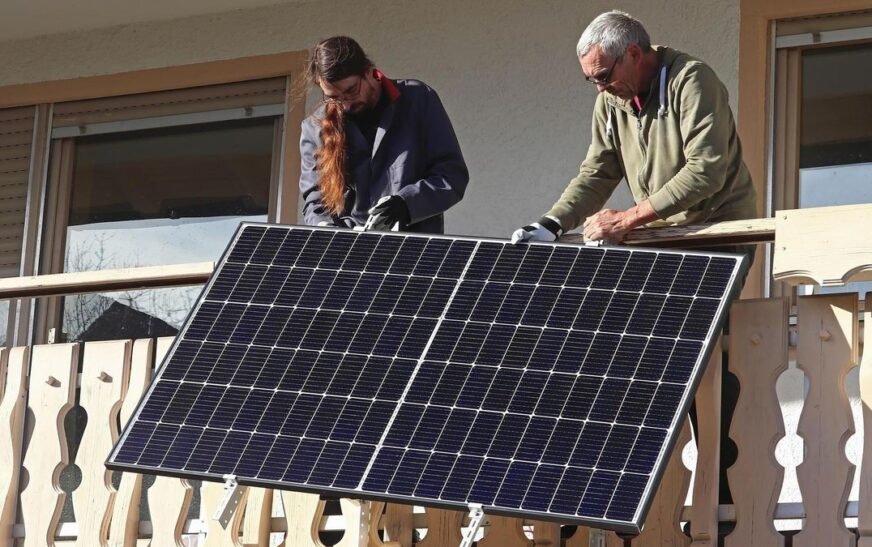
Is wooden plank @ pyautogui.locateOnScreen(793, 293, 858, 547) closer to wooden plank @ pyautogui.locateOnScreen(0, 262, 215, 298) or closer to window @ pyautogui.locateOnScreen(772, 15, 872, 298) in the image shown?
wooden plank @ pyautogui.locateOnScreen(0, 262, 215, 298)

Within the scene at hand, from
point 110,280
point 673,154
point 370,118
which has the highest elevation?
point 370,118

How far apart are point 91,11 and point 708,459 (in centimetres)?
547

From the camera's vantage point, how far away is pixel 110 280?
680 centimetres

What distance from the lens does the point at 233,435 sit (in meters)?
5.45

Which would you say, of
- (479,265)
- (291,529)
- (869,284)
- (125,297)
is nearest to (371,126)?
(479,265)

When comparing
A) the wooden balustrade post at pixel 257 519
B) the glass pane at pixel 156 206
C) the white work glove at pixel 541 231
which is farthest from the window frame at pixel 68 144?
the white work glove at pixel 541 231

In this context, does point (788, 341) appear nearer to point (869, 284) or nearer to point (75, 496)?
point (869, 284)

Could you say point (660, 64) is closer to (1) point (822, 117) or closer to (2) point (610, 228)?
(2) point (610, 228)

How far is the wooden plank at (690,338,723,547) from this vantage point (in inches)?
222

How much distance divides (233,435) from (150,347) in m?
1.38

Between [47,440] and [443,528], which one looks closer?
[443,528]

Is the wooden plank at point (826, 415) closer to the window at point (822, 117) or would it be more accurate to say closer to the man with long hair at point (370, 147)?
the man with long hair at point (370, 147)

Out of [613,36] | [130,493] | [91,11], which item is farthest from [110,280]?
[91,11]

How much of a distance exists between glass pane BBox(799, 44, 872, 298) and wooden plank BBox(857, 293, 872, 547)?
2.60 meters
